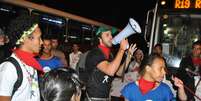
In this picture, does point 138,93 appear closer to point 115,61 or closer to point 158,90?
point 158,90

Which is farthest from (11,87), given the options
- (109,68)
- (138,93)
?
(109,68)

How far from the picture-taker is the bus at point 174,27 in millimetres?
9094

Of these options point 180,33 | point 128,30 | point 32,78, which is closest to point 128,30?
point 128,30

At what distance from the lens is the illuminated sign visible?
9008mm

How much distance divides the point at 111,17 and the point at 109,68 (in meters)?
32.3

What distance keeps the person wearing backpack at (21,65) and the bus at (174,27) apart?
5709 millimetres

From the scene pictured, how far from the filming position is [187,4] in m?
9.15

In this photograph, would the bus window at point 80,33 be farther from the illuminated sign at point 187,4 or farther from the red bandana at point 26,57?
the red bandana at point 26,57

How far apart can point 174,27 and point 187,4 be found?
0.60 meters

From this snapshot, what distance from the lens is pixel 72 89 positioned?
241 centimetres

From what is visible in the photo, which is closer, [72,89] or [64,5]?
[72,89]

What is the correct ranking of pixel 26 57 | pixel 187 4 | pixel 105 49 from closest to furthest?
pixel 26 57
pixel 105 49
pixel 187 4

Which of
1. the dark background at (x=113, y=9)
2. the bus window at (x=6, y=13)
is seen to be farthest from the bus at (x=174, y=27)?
the dark background at (x=113, y=9)

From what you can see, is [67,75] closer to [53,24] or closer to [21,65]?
[21,65]
